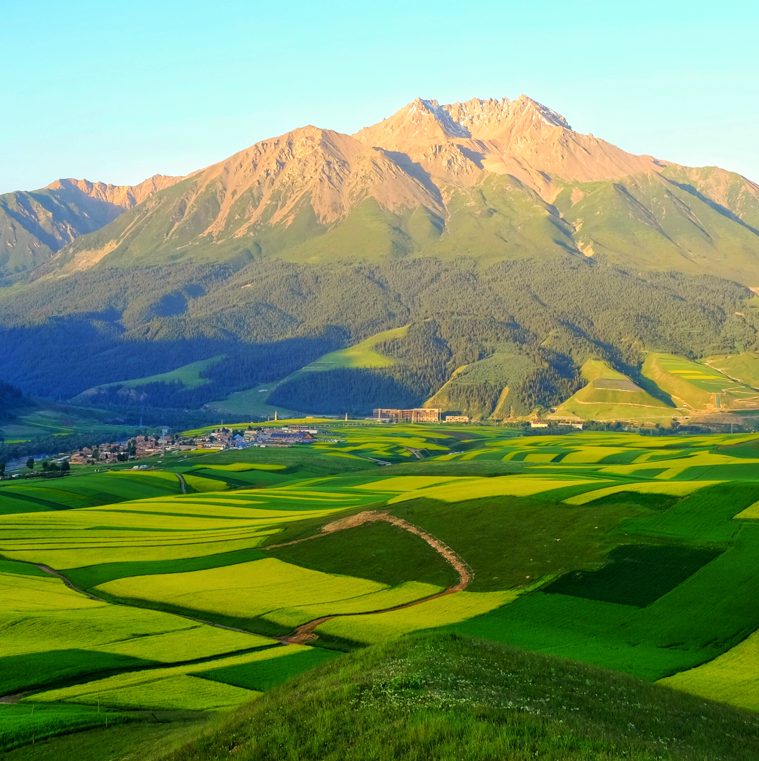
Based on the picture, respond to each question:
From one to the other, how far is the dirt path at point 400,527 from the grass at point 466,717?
17230 millimetres

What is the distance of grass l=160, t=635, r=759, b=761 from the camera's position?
77.7ft

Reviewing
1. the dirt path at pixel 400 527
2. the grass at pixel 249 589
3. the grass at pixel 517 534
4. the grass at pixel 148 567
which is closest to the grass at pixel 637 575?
the grass at pixel 517 534

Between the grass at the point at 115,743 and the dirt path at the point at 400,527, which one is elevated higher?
the grass at the point at 115,743

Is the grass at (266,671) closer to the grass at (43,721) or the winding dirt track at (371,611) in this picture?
the winding dirt track at (371,611)

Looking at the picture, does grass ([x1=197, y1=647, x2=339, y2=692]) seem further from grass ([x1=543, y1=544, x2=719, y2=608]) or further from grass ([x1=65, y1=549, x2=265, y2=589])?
grass ([x1=65, y1=549, x2=265, y2=589])

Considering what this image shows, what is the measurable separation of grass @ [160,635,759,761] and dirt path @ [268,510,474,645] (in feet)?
56.5

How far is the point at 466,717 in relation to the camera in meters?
25.1

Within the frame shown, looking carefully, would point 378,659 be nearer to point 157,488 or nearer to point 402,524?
Result: point 402,524

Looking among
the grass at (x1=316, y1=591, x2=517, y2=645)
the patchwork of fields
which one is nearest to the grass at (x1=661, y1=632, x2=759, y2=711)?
the patchwork of fields

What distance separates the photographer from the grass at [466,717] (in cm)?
2369

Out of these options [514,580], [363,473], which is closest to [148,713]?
[514,580]

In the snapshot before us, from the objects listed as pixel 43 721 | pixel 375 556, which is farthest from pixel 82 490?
pixel 43 721

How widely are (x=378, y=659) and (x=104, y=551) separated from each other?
55510mm

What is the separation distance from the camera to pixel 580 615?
2114 inches
